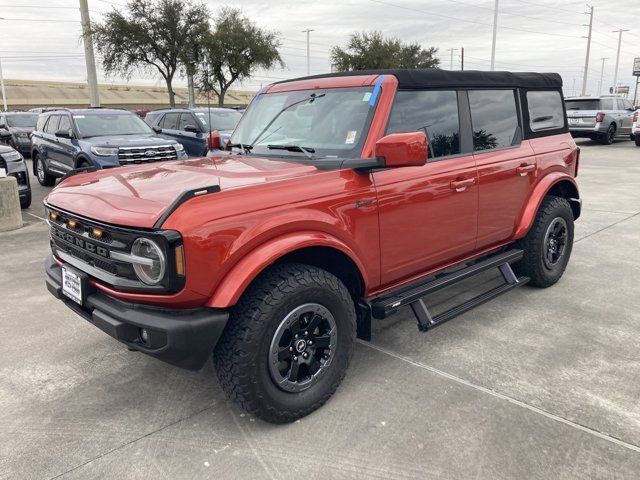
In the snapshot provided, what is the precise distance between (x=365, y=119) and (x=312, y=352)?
4.75ft

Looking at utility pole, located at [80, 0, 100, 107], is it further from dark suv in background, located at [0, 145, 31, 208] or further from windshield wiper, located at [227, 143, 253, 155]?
windshield wiper, located at [227, 143, 253, 155]

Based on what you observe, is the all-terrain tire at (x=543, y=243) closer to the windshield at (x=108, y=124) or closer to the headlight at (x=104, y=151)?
the headlight at (x=104, y=151)

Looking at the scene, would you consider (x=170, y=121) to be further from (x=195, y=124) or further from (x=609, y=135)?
(x=609, y=135)

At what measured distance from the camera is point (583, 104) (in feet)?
62.1

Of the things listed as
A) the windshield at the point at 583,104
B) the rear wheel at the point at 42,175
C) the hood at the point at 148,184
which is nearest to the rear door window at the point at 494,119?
the hood at the point at 148,184

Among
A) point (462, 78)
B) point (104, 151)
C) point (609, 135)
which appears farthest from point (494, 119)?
point (609, 135)

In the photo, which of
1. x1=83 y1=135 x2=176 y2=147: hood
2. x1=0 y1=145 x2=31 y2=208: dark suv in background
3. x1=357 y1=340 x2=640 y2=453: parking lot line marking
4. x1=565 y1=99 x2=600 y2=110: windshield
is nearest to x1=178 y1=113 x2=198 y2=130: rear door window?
x1=83 y1=135 x2=176 y2=147: hood

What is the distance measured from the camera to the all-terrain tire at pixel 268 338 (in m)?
2.56

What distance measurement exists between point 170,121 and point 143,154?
4349mm

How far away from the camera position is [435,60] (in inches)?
2078

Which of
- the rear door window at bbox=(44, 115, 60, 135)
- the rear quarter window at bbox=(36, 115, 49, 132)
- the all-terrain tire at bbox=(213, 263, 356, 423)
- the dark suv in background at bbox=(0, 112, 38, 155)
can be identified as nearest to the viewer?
the all-terrain tire at bbox=(213, 263, 356, 423)

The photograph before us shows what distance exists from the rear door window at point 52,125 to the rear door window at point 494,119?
914cm

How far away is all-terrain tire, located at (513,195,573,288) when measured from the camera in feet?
14.8

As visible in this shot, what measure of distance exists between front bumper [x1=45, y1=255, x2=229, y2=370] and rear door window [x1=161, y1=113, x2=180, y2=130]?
36.4 feet
